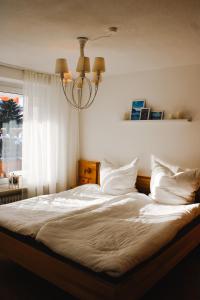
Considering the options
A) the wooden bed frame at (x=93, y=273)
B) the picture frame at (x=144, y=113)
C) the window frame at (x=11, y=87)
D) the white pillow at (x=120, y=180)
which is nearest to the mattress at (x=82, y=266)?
the wooden bed frame at (x=93, y=273)

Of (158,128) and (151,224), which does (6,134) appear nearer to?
(158,128)

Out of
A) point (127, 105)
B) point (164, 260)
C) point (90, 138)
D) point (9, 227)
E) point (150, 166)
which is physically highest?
point (127, 105)

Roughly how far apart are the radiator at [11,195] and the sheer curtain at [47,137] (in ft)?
0.34

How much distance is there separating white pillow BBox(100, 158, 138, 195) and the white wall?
0.27m

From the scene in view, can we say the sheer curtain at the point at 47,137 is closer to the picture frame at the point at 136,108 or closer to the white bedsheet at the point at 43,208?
the white bedsheet at the point at 43,208

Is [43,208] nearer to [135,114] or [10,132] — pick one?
[10,132]

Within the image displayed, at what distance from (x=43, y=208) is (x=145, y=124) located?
74.3 inches

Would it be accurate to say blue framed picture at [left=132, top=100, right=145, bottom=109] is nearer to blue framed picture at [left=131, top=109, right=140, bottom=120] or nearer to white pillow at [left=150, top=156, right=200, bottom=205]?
blue framed picture at [left=131, top=109, right=140, bottom=120]

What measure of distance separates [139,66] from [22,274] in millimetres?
2831

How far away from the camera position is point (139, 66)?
3559 millimetres

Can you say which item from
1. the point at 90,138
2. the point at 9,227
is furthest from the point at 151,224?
the point at 90,138

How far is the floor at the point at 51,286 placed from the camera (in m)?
2.26

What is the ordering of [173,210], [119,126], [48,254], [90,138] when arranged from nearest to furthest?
[48,254], [173,210], [119,126], [90,138]

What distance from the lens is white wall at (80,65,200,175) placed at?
3455mm
